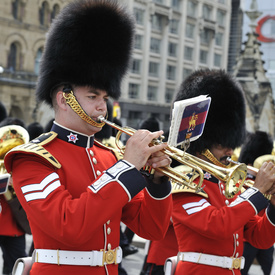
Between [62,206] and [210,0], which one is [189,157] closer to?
[62,206]

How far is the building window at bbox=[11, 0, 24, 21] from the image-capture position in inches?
1319

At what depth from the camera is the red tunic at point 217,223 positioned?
139 inches

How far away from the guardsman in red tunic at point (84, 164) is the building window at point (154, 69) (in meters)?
40.7

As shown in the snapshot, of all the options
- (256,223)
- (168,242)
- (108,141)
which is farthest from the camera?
(108,141)

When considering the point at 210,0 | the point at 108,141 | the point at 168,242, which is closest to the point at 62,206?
the point at 168,242

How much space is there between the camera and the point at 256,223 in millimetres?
3984

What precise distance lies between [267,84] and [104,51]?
12727mm

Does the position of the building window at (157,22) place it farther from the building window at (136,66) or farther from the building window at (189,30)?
Answer: the building window at (189,30)

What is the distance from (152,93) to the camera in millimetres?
44000

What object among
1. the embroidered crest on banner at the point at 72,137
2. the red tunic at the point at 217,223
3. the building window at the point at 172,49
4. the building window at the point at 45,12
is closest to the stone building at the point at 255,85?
the red tunic at the point at 217,223

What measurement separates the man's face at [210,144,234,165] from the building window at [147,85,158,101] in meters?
39.5

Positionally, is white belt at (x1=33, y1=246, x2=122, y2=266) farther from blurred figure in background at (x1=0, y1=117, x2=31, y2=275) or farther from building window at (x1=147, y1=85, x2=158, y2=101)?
building window at (x1=147, y1=85, x2=158, y2=101)

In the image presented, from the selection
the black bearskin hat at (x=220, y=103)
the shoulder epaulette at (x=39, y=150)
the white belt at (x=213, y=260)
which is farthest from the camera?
the black bearskin hat at (x=220, y=103)

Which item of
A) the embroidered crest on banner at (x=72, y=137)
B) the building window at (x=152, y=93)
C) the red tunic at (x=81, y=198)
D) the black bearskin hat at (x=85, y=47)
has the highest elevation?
the black bearskin hat at (x=85, y=47)
